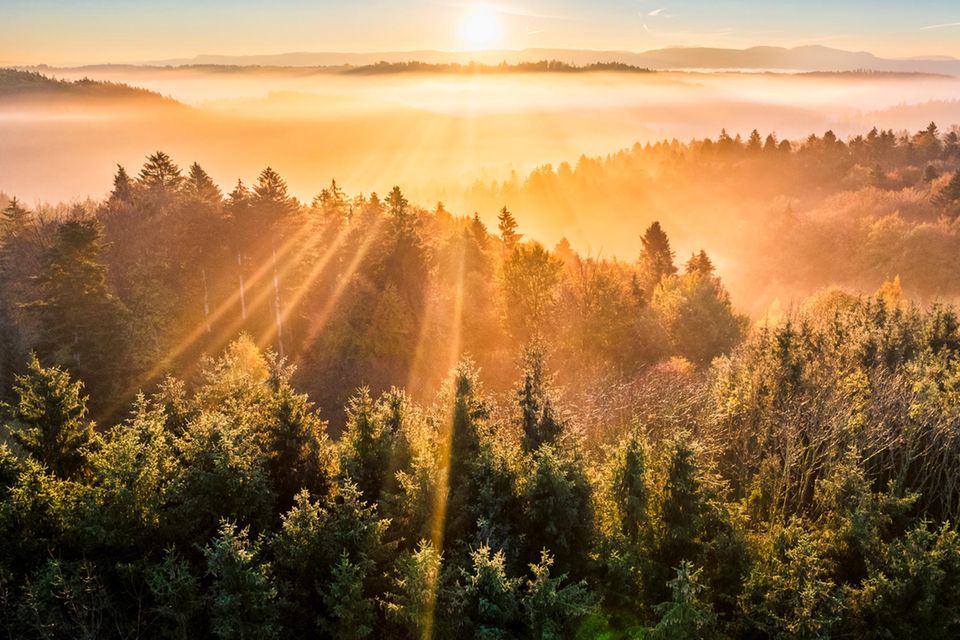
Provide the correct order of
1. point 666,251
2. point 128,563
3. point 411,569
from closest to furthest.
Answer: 1. point 411,569
2. point 128,563
3. point 666,251

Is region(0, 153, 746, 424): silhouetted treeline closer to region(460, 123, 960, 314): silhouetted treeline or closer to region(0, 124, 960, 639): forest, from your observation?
region(0, 124, 960, 639): forest

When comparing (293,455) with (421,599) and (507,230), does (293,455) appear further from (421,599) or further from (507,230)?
(507,230)

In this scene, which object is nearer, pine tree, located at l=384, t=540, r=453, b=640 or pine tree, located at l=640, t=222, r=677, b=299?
pine tree, located at l=384, t=540, r=453, b=640

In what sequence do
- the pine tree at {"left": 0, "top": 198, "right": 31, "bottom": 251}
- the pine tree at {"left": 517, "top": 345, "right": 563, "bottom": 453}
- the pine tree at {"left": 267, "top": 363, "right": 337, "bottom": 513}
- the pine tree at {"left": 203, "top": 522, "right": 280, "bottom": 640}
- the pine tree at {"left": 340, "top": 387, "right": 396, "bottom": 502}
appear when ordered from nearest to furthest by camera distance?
the pine tree at {"left": 203, "top": 522, "right": 280, "bottom": 640} < the pine tree at {"left": 267, "top": 363, "right": 337, "bottom": 513} < the pine tree at {"left": 340, "top": 387, "right": 396, "bottom": 502} < the pine tree at {"left": 517, "top": 345, "right": 563, "bottom": 453} < the pine tree at {"left": 0, "top": 198, "right": 31, "bottom": 251}

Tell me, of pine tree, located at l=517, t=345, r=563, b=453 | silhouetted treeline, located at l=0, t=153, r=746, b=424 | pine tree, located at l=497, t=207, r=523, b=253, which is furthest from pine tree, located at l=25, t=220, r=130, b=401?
pine tree, located at l=497, t=207, r=523, b=253

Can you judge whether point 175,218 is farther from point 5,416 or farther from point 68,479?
point 68,479

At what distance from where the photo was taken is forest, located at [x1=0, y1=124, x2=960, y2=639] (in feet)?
61.1

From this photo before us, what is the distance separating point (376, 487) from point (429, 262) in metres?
40.2

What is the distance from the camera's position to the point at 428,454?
22.6m

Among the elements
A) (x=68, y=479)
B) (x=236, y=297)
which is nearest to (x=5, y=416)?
(x=236, y=297)

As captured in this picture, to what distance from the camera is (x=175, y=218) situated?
193 ft

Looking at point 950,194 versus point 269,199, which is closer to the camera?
point 269,199

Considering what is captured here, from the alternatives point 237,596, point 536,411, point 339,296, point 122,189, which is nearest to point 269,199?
point 339,296

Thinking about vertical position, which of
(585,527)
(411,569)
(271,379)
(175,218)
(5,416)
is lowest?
(5,416)
